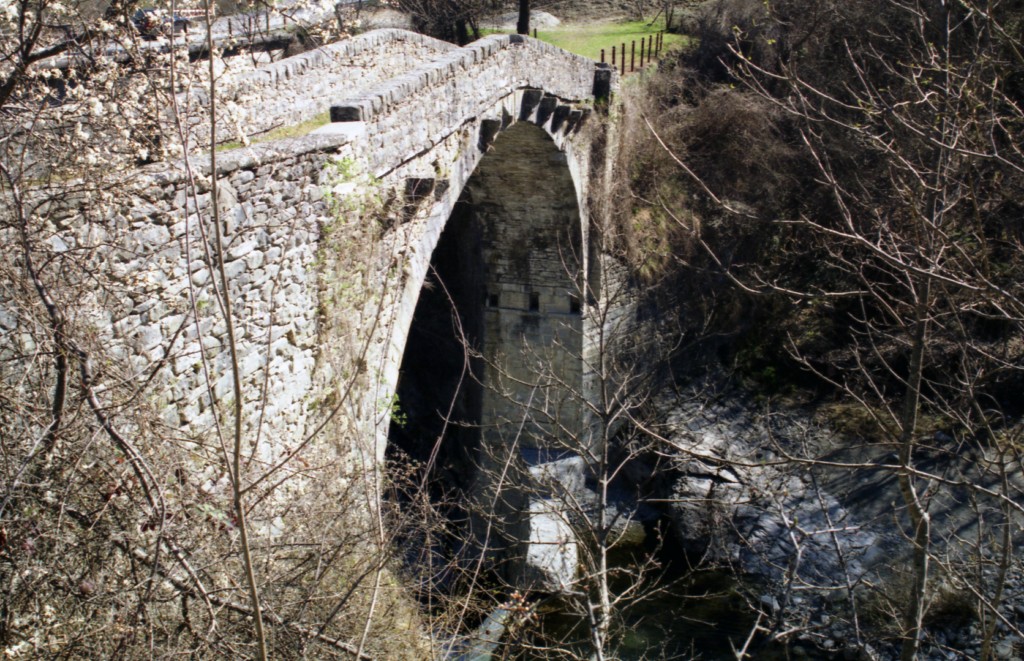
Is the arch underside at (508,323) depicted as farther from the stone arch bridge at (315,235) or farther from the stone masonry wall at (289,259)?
the stone masonry wall at (289,259)

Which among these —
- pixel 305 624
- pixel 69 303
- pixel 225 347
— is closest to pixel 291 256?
pixel 225 347

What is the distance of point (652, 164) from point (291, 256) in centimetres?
945

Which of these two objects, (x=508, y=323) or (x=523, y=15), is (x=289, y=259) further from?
(x=523, y=15)

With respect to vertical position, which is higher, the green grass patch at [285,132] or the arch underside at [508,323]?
the green grass patch at [285,132]

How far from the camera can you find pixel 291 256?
5.12 metres

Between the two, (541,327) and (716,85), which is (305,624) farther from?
(716,85)

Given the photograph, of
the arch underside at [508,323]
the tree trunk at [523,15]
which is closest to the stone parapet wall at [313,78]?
the arch underside at [508,323]

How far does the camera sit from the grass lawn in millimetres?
18156

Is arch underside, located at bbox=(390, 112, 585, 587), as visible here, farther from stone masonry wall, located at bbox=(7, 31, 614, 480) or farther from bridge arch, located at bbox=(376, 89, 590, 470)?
stone masonry wall, located at bbox=(7, 31, 614, 480)

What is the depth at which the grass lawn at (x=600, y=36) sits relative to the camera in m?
18.2

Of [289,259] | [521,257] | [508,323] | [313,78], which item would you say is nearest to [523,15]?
[521,257]

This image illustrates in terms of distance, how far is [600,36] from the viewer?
781 inches

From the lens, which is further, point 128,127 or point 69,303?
point 128,127

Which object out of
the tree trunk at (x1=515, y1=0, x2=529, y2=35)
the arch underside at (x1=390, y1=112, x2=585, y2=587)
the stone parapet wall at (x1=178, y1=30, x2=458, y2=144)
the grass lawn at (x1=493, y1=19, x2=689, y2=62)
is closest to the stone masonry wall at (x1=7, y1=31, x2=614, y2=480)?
the stone parapet wall at (x1=178, y1=30, x2=458, y2=144)
